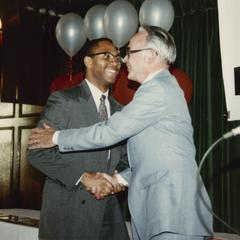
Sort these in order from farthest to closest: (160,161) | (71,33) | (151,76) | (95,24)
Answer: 1. (71,33)
2. (95,24)
3. (151,76)
4. (160,161)

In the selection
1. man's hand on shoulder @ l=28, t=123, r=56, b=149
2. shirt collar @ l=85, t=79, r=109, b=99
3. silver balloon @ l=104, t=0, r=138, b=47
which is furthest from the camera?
silver balloon @ l=104, t=0, r=138, b=47

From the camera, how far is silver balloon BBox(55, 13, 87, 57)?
4355mm

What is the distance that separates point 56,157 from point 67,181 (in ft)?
0.47

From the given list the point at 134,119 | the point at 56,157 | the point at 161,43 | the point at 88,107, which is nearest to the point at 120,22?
the point at 88,107

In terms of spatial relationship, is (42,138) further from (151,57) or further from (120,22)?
(120,22)

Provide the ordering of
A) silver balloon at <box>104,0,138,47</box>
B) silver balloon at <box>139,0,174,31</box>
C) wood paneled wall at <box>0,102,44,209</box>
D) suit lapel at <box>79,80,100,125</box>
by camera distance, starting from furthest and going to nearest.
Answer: wood paneled wall at <box>0,102,44,209</box> → silver balloon at <box>104,0,138,47</box> → silver balloon at <box>139,0,174,31</box> → suit lapel at <box>79,80,100,125</box>

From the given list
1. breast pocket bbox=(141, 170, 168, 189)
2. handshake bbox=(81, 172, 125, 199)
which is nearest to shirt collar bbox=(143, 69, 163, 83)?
breast pocket bbox=(141, 170, 168, 189)

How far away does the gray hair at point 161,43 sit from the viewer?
2116mm

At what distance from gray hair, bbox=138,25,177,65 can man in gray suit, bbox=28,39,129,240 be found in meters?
0.54

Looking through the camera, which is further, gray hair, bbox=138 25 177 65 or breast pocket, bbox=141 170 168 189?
gray hair, bbox=138 25 177 65

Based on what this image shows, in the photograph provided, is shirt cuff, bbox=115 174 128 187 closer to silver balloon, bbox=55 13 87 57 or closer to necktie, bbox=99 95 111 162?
necktie, bbox=99 95 111 162

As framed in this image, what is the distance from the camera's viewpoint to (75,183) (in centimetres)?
229

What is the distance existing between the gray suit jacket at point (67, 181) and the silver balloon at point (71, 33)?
2061 millimetres

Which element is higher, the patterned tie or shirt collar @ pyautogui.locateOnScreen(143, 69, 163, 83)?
shirt collar @ pyautogui.locateOnScreen(143, 69, 163, 83)
